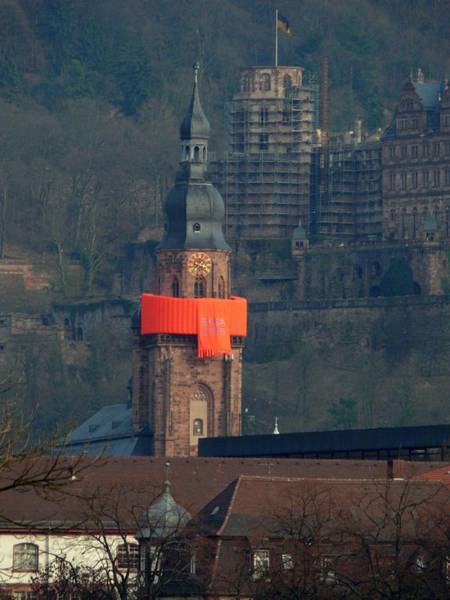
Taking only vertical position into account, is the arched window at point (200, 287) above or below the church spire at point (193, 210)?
below

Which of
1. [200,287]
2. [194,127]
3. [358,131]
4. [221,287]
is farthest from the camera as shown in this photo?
[358,131]

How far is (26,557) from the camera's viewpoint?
285 ft

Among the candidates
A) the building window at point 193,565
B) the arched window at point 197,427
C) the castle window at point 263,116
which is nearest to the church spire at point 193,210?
the arched window at point 197,427

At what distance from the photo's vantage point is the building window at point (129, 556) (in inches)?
3143

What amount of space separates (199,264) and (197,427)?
6.60 meters

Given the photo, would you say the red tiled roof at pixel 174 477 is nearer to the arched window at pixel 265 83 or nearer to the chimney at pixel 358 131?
the arched window at pixel 265 83

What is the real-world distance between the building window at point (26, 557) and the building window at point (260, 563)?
8235 mm

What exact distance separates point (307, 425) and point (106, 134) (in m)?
43.0

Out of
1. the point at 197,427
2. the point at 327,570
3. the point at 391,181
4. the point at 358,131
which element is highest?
the point at 358,131

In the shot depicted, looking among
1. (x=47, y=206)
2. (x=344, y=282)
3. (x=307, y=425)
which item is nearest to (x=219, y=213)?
(x=307, y=425)

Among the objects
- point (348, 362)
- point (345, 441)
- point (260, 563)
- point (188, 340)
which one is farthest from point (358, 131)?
point (260, 563)

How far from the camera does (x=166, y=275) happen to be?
143 metres

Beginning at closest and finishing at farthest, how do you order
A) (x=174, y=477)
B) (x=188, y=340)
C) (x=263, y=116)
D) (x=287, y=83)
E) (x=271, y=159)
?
(x=174, y=477)
(x=188, y=340)
(x=271, y=159)
(x=263, y=116)
(x=287, y=83)

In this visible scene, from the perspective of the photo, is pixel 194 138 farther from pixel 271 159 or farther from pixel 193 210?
pixel 271 159
